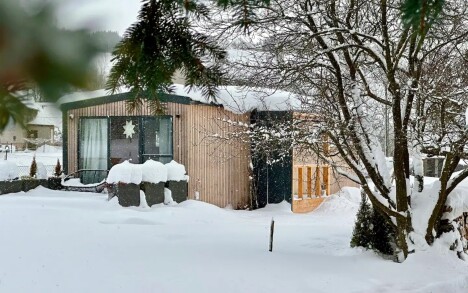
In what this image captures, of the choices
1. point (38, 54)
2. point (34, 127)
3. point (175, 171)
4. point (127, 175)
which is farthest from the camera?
point (175, 171)

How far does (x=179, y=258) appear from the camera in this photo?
698cm

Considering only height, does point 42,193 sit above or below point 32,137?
below

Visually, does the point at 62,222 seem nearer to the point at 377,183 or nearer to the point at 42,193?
the point at 42,193

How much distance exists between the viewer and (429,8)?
3.84 feet

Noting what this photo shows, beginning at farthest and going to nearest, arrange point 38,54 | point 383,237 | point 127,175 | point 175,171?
1. point 175,171
2. point 127,175
3. point 383,237
4. point 38,54

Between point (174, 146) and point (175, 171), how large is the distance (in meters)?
1.33

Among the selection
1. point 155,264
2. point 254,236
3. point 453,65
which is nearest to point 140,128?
point 254,236

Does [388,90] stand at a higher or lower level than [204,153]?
higher

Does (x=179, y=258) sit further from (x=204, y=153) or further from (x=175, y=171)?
(x=204, y=153)

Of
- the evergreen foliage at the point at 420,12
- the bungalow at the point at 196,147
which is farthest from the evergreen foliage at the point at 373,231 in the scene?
the evergreen foliage at the point at 420,12

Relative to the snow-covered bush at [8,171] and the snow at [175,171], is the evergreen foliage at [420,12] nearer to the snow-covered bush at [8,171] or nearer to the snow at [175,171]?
the snow at [175,171]

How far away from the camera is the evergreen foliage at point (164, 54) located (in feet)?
5.57

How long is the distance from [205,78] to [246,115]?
40.7 ft

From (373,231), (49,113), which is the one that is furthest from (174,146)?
(49,113)
